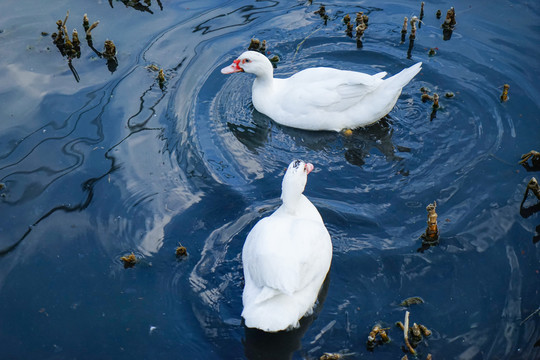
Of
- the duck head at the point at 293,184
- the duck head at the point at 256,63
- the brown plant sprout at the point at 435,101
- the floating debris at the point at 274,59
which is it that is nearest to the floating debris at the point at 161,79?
the duck head at the point at 256,63

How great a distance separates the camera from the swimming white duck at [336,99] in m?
6.77

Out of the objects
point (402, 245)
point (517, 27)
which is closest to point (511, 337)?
point (402, 245)

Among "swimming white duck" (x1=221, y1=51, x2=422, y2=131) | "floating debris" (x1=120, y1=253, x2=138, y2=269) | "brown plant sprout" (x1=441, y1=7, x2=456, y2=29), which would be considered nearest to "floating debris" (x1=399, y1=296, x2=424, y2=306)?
"floating debris" (x1=120, y1=253, x2=138, y2=269)

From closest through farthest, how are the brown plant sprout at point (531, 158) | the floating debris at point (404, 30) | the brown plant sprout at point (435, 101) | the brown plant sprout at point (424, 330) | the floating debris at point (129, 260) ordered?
the brown plant sprout at point (424, 330) → the floating debris at point (129, 260) → the brown plant sprout at point (531, 158) → the brown plant sprout at point (435, 101) → the floating debris at point (404, 30)

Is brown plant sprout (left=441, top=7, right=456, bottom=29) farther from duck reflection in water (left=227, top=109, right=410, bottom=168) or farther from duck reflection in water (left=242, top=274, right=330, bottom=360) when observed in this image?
duck reflection in water (left=242, top=274, right=330, bottom=360)

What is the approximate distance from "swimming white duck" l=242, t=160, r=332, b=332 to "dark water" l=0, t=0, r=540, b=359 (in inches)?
14.1

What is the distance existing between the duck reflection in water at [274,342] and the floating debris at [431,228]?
135 centimetres

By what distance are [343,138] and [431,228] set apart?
6.47 ft

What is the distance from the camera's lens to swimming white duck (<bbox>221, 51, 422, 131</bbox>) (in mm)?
6773

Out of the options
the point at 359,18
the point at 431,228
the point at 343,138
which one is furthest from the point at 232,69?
the point at 431,228

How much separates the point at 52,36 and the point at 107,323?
5012 mm

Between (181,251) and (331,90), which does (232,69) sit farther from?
(181,251)

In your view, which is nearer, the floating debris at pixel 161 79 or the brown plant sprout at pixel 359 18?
the floating debris at pixel 161 79

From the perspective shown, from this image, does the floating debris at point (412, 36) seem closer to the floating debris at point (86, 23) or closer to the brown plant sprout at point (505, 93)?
the brown plant sprout at point (505, 93)
